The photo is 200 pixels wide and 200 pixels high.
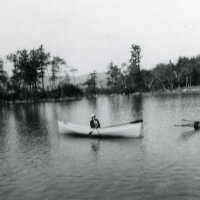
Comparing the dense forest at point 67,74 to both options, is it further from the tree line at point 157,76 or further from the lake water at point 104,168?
the lake water at point 104,168

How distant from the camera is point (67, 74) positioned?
150 meters

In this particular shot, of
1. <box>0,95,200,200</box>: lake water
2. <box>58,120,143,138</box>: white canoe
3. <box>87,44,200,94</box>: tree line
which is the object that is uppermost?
<box>87,44,200,94</box>: tree line

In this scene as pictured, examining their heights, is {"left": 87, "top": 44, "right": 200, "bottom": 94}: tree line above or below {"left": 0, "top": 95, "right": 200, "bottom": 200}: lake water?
above

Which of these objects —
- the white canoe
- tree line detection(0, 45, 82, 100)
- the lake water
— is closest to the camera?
the lake water

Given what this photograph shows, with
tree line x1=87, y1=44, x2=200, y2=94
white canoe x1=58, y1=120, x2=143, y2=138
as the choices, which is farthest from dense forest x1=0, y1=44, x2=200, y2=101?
white canoe x1=58, y1=120, x2=143, y2=138

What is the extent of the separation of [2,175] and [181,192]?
1167 cm

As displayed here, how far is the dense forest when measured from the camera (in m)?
125

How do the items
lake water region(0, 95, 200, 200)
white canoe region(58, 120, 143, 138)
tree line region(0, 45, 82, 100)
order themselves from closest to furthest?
lake water region(0, 95, 200, 200)
white canoe region(58, 120, 143, 138)
tree line region(0, 45, 82, 100)

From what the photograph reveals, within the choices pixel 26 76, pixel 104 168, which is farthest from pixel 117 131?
pixel 26 76

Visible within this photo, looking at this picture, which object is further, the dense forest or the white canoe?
the dense forest

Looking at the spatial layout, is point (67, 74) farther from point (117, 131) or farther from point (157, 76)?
point (117, 131)

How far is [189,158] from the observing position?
2164 cm

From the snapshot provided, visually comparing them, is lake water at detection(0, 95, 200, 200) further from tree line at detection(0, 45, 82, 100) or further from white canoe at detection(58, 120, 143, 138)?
tree line at detection(0, 45, 82, 100)

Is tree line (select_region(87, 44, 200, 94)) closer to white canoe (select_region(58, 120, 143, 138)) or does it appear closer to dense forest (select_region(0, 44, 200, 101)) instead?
dense forest (select_region(0, 44, 200, 101))
